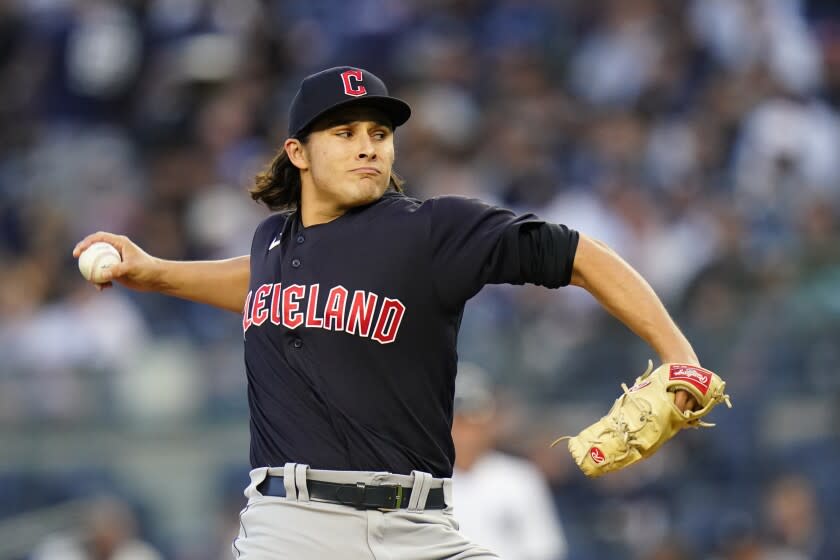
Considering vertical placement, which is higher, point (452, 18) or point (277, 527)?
point (452, 18)

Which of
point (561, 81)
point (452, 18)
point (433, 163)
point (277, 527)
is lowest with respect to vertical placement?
point (277, 527)

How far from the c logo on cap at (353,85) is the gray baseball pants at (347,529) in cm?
102

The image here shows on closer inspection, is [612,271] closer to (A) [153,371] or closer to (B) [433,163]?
(A) [153,371]

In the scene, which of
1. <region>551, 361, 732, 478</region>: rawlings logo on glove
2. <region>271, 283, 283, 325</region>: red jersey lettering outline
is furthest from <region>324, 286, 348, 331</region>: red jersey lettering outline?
<region>551, 361, 732, 478</region>: rawlings logo on glove

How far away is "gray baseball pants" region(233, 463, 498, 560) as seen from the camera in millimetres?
3658

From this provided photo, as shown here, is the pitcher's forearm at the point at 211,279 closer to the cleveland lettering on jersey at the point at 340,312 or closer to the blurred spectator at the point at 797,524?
the cleveland lettering on jersey at the point at 340,312

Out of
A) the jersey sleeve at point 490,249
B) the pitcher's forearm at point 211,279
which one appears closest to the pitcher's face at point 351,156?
the jersey sleeve at point 490,249

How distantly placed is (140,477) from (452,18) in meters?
5.57

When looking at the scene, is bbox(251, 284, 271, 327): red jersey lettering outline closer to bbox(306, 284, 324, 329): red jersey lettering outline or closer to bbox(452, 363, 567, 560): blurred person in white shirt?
bbox(306, 284, 324, 329): red jersey lettering outline

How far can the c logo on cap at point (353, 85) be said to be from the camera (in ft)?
12.7

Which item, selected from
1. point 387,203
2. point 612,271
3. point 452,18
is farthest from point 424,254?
point 452,18

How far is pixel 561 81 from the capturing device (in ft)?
36.4

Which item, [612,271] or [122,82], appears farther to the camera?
[122,82]

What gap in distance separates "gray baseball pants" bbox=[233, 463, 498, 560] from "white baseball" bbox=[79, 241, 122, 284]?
35.6 inches
